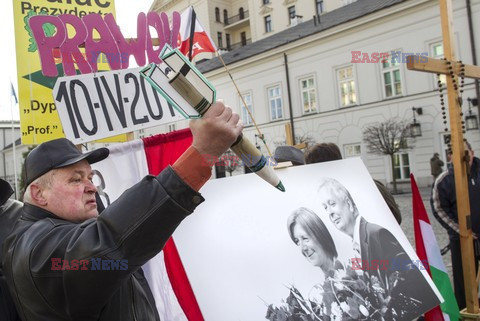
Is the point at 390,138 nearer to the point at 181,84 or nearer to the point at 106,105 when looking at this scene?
the point at 106,105

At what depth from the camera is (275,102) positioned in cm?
2275

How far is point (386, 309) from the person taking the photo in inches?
74.7

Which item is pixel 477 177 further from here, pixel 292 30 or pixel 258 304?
pixel 292 30

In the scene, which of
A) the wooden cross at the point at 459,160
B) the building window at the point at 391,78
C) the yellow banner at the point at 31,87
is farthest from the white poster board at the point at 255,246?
the building window at the point at 391,78

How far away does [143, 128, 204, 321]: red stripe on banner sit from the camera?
1904mm

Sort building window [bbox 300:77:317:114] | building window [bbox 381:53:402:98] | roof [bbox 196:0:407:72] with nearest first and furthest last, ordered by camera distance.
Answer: building window [bbox 381:53:402:98] → roof [bbox 196:0:407:72] → building window [bbox 300:77:317:114]

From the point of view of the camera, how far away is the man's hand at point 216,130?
3.06 ft

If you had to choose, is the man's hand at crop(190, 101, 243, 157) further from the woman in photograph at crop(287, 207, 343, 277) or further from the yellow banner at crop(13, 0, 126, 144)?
the yellow banner at crop(13, 0, 126, 144)

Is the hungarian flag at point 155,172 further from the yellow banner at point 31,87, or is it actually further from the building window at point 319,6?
the building window at point 319,6

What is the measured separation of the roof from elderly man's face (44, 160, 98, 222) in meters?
17.9

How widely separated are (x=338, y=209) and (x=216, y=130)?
143 cm

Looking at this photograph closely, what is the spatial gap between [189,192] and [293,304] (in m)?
1.10

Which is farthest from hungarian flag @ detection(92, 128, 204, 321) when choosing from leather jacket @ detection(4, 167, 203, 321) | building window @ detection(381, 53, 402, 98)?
building window @ detection(381, 53, 402, 98)

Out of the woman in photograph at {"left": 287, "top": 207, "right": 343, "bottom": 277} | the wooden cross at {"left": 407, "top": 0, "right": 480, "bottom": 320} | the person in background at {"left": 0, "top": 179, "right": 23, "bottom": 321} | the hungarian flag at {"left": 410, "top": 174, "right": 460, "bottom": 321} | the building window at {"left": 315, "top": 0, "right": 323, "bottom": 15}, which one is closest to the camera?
the person in background at {"left": 0, "top": 179, "right": 23, "bottom": 321}
